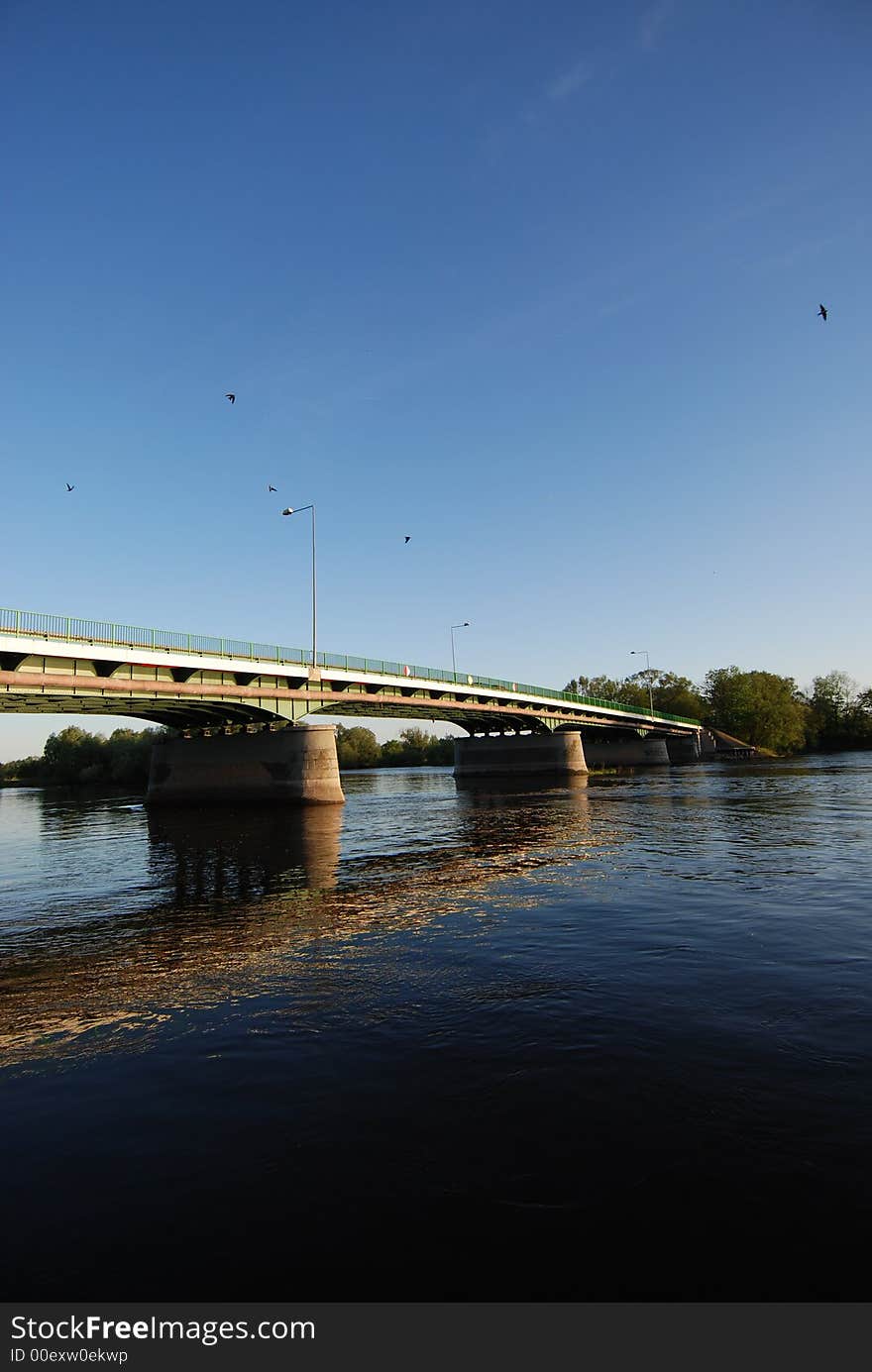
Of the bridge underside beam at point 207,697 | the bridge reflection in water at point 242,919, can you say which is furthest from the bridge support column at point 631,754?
the bridge reflection in water at point 242,919

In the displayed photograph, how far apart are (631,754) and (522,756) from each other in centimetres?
3260

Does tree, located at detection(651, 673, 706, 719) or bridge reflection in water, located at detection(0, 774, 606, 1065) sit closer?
bridge reflection in water, located at detection(0, 774, 606, 1065)

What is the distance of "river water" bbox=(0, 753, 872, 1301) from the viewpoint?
172 inches

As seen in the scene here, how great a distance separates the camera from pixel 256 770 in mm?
48406

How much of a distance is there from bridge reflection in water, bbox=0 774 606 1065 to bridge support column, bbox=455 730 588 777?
5377cm

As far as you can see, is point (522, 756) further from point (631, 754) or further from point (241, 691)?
point (241, 691)

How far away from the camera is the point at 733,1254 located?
4.30 meters

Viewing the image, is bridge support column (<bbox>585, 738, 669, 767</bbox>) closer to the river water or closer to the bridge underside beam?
the bridge underside beam

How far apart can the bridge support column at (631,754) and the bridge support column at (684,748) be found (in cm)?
1174

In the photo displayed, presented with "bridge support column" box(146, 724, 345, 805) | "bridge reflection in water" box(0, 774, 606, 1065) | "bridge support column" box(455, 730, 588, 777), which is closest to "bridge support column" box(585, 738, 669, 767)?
"bridge support column" box(455, 730, 588, 777)

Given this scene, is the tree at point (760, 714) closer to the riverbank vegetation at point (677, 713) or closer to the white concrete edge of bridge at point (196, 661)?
the riverbank vegetation at point (677, 713)
